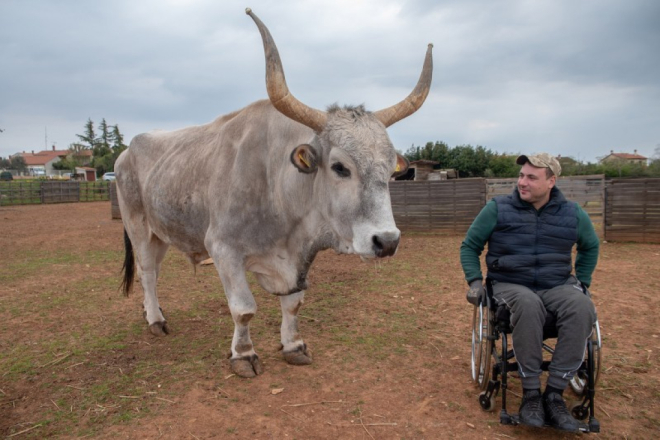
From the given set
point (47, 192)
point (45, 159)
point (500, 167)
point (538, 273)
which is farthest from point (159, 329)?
point (45, 159)

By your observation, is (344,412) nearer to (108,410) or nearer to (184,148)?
(108,410)

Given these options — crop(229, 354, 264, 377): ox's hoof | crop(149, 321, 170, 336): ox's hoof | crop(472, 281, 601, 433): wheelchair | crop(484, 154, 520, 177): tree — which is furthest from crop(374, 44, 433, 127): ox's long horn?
crop(484, 154, 520, 177): tree

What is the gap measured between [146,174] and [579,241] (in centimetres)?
446

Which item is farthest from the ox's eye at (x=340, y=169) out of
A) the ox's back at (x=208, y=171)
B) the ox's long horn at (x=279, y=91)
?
the ox's back at (x=208, y=171)

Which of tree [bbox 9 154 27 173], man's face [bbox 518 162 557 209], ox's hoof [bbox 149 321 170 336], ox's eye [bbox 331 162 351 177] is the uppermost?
tree [bbox 9 154 27 173]

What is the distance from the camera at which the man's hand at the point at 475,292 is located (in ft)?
10.6

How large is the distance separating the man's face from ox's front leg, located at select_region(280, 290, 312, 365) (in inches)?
86.6

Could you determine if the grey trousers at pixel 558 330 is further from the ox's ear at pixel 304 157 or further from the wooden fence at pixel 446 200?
the wooden fence at pixel 446 200

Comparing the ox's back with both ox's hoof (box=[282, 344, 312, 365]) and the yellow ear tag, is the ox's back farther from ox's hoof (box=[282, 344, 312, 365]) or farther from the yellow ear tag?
ox's hoof (box=[282, 344, 312, 365])

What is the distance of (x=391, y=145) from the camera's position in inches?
128

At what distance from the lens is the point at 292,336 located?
4.34 meters

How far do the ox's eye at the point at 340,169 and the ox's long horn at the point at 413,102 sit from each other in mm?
644

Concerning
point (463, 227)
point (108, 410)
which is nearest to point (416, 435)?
point (108, 410)

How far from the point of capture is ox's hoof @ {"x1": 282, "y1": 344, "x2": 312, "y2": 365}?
167 inches
